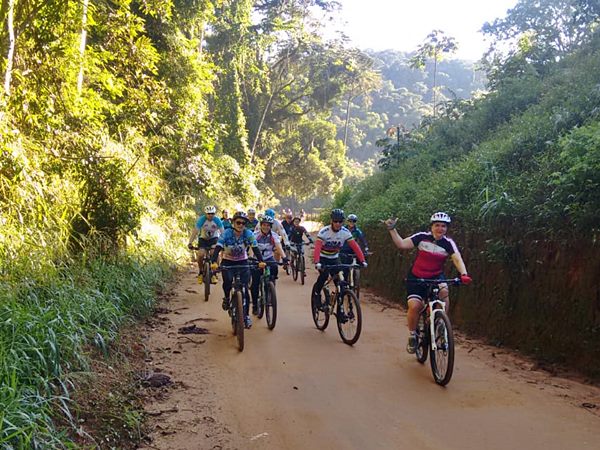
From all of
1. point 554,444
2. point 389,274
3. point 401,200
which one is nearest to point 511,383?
point 554,444

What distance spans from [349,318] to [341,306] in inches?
9.4

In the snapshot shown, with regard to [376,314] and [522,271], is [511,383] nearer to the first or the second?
[522,271]

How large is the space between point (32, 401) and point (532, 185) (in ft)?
23.7

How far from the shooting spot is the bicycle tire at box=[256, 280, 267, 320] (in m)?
8.72

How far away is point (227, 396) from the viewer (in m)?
5.29

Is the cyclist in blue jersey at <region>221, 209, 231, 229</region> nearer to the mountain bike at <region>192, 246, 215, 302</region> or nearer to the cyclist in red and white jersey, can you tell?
the mountain bike at <region>192, 246, 215, 302</region>

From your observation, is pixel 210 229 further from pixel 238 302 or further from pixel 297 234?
pixel 238 302

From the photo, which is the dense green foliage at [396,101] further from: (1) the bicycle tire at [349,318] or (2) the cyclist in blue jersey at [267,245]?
(1) the bicycle tire at [349,318]

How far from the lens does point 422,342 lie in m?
6.49

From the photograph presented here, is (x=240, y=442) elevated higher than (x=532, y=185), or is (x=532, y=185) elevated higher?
(x=532, y=185)

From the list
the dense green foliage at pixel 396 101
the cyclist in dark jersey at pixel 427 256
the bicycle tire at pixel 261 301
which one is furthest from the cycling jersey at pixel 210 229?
the dense green foliage at pixel 396 101

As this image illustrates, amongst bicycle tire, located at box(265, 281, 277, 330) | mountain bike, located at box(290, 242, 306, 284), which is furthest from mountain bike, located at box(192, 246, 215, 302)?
mountain bike, located at box(290, 242, 306, 284)

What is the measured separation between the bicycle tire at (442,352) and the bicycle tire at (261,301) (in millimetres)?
3532

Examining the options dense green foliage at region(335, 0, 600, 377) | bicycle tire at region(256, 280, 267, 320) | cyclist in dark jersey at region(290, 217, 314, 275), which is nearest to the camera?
dense green foliage at region(335, 0, 600, 377)
